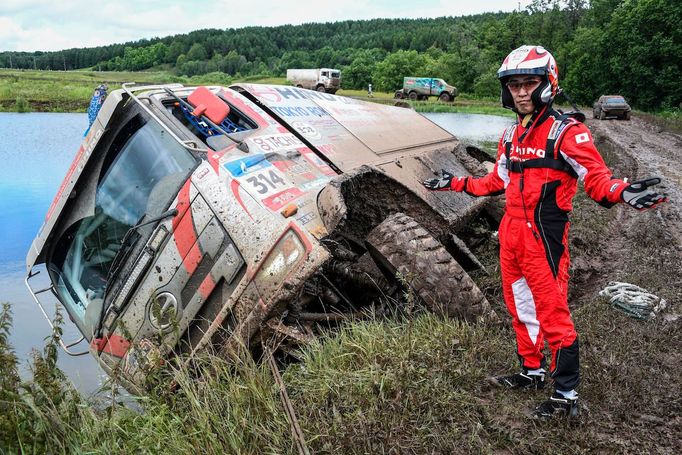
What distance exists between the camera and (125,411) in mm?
3170

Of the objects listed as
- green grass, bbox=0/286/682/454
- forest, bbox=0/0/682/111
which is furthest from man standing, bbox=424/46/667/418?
forest, bbox=0/0/682/111

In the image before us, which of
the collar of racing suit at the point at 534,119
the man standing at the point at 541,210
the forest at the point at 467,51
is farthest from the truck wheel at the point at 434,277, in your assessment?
the forest at the point at 467,51

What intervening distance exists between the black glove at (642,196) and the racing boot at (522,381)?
1109 millimetres

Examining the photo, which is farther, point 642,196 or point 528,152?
point 528,152

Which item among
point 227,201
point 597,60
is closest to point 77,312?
point 227,201

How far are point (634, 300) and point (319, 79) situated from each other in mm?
43627

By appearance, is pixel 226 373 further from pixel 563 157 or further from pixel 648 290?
pixel 648 290

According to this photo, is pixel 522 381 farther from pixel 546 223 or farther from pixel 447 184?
pixel 447 184

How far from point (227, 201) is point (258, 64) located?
93140mm

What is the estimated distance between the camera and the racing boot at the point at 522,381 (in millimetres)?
3168

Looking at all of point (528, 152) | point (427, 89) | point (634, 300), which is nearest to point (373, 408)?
point (528, 152)

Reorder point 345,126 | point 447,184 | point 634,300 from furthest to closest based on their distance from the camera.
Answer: point 345,126, point 634,300, point 447,184

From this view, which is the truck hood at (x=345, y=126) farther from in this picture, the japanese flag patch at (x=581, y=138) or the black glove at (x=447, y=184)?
the japanese flag patch at (x=581, y=138)

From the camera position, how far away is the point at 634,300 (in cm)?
399
